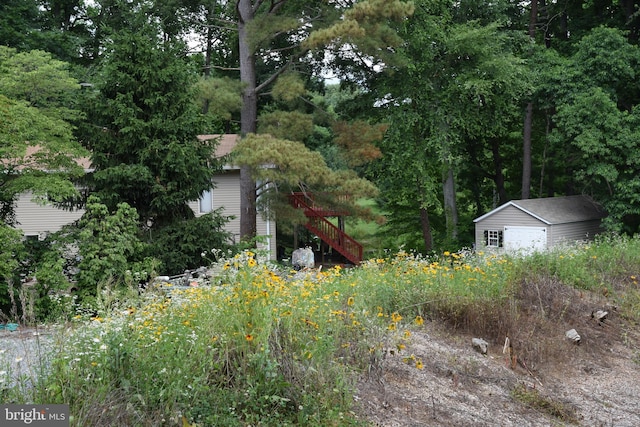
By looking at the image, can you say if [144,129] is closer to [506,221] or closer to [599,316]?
[599,316]

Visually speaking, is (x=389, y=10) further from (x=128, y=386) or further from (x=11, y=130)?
(x=128, y=386)

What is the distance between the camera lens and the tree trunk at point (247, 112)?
16.7 metres

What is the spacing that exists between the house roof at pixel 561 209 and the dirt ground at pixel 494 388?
15266mm

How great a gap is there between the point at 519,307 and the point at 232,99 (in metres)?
10.5

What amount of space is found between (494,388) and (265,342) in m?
2.22

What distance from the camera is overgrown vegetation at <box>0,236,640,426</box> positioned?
3.67 meters

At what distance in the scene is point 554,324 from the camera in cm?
666

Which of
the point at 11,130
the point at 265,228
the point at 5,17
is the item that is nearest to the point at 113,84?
the point at 11,130

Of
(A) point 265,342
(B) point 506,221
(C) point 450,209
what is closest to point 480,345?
(A) point 265,342

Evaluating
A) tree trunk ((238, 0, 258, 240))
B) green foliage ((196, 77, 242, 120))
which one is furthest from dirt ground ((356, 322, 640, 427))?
tree trunk ((238, 0, 258, 240))

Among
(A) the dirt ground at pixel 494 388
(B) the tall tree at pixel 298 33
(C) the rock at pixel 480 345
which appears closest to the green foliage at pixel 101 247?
(B) the tall tree at pixel 298 33

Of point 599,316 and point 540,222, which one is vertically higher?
point 599,316

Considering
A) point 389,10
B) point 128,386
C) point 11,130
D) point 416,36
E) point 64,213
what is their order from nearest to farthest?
1. point 128,386
2. point 11,130
3. point 389,10
4. point 416,36
5. point 64,213

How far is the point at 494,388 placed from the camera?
17.0 ft
